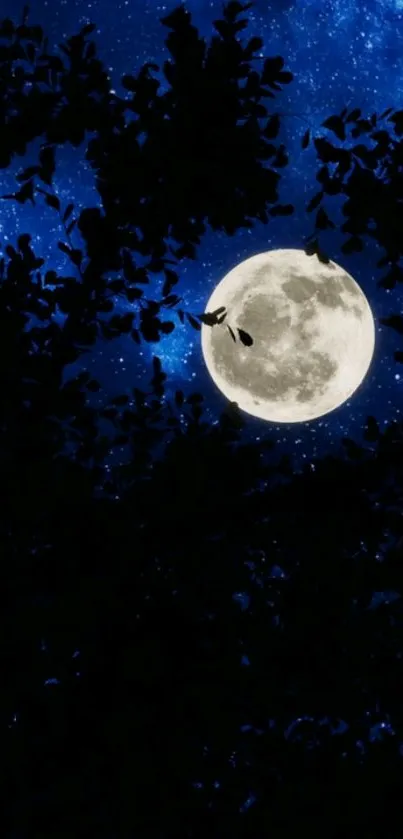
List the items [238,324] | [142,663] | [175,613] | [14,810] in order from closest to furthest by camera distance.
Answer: [14,810], [142,663], [175,613], [238,324]

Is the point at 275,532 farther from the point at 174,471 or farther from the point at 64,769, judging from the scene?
A: the point at 64,769

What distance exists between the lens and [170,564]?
5484 millimetres

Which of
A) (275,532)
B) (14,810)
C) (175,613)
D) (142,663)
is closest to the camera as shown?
(14,810)

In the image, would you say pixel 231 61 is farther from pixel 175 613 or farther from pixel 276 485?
pixel 175 613

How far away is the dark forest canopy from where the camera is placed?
4750 millimetres

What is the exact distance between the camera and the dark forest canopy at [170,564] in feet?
15.6

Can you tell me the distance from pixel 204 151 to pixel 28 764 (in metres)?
3.69

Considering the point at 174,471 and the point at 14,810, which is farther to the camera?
the point at 174,471

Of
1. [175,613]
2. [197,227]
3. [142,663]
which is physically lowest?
[142,663]

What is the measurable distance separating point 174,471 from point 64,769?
1.92m

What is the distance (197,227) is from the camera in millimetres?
5398

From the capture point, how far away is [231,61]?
4.98 metres

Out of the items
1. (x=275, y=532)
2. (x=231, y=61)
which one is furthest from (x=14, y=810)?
(x=231, y=61)

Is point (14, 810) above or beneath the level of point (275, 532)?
beneath
